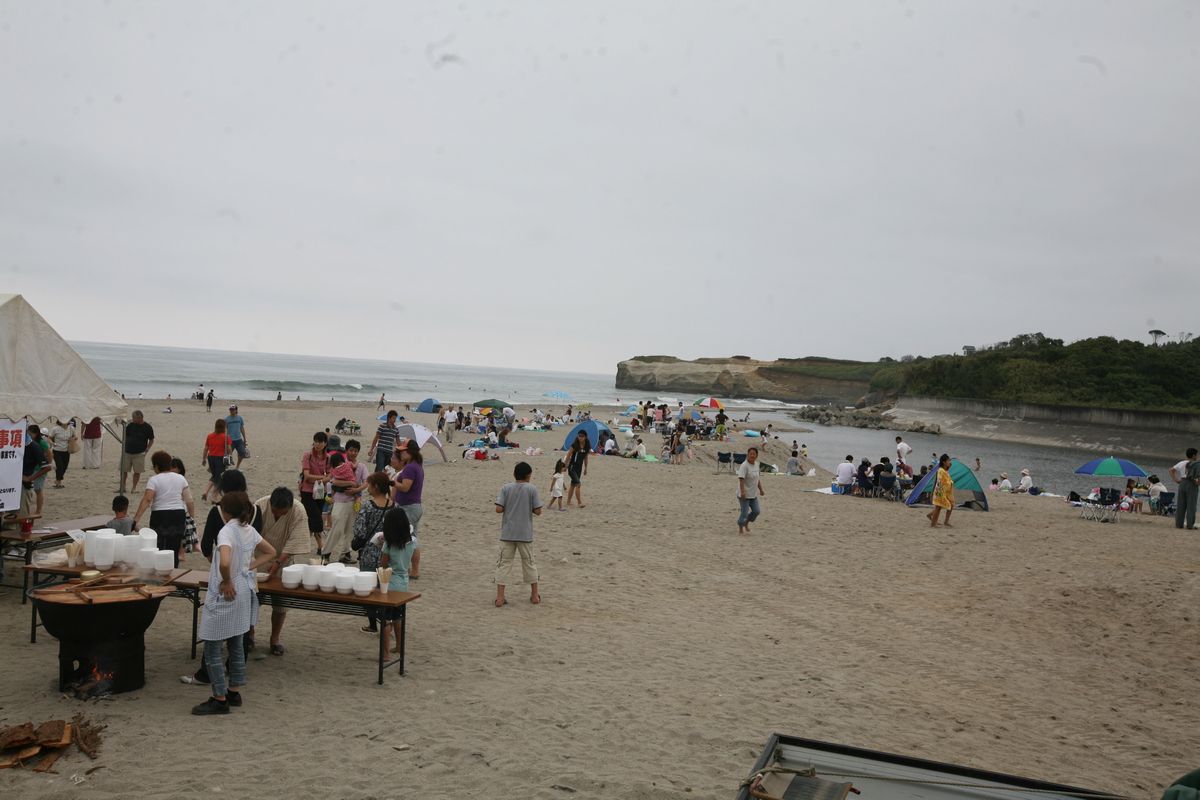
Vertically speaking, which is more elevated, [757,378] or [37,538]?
[757,378]

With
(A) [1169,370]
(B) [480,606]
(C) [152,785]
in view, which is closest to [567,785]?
(C) [152,785]

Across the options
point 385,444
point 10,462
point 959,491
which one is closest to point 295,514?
point 10,462

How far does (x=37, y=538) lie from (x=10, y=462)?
1.14 meters

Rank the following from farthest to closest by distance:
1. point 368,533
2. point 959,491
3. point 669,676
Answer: point 959,491
point 368,533
point 669,676

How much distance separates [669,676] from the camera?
6992mm

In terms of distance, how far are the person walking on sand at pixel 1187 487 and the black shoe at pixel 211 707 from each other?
1761cm

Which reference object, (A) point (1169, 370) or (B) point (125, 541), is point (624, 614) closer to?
(B) point (125, 541)

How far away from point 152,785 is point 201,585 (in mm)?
1922

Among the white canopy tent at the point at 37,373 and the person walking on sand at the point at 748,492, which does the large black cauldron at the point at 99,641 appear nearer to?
the white canopy tent at the point at 37,373

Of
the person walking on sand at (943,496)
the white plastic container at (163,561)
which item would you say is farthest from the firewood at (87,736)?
the person walking on sand at (943,496)

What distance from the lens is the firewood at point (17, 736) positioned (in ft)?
14.8

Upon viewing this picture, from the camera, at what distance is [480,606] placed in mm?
8828

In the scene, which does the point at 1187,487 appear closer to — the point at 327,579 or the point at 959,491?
the point at 959,491

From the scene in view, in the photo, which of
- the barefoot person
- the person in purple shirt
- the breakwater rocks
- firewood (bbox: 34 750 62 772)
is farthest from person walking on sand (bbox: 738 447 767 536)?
the breakwater rocks
